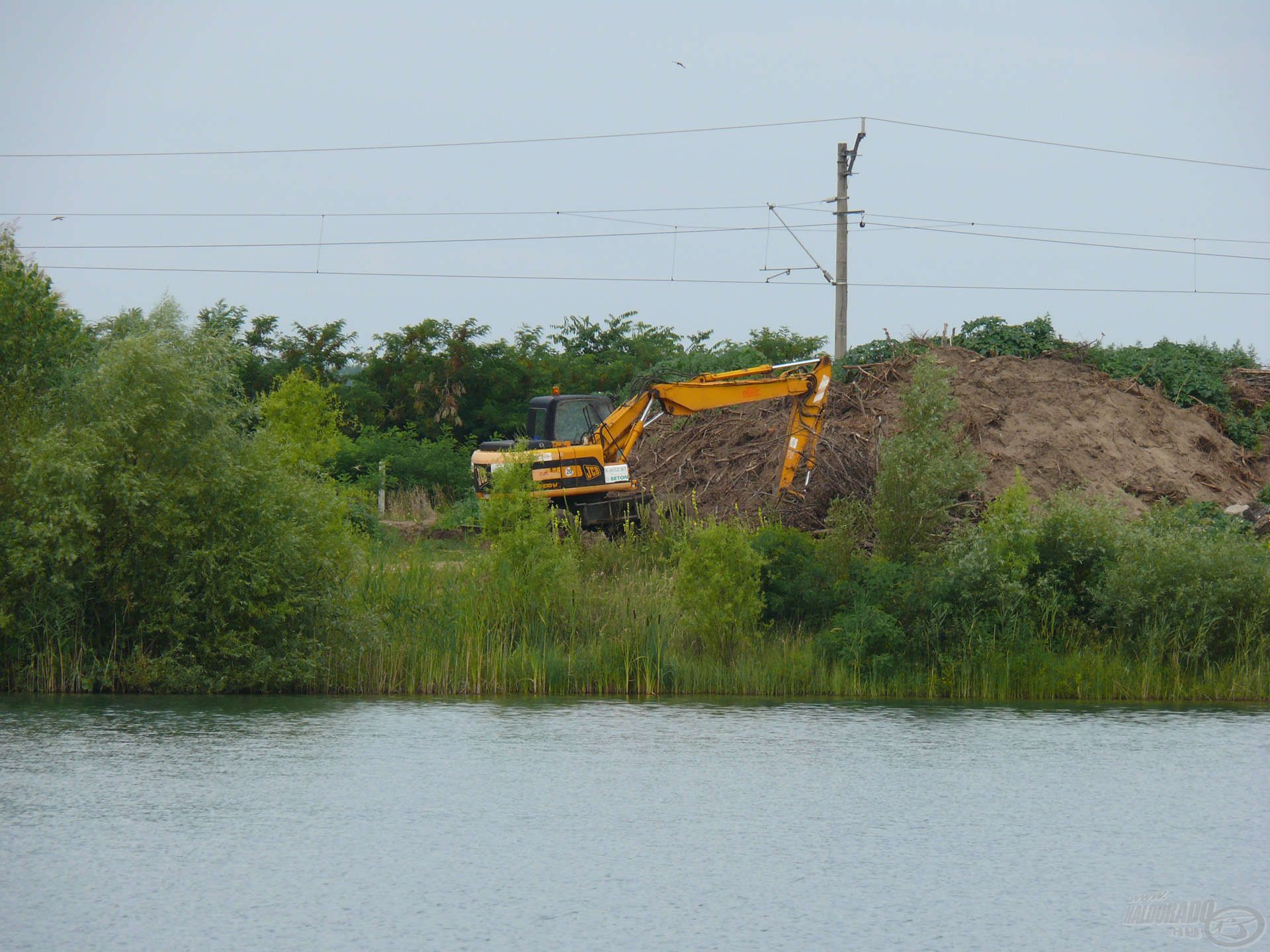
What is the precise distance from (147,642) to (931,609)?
9.58 meters

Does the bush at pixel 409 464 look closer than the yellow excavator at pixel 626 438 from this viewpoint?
No

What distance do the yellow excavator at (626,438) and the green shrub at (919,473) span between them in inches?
176

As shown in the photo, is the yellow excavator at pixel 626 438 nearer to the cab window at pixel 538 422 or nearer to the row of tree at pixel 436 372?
the cab window at pixel 538 422

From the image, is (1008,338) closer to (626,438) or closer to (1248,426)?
(1248,426)

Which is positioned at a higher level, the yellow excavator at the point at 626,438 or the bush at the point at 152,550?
the yellow excavator at the point at 626,438

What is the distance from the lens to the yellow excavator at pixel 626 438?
23625mm

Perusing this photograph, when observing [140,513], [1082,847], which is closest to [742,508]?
[140,513]

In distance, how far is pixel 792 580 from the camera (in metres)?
18.9

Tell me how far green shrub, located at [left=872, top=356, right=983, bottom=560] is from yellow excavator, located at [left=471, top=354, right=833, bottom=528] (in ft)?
14.7

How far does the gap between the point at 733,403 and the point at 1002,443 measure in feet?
18.9

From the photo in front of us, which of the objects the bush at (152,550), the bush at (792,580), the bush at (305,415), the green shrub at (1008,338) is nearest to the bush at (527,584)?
the bush at (152,550)

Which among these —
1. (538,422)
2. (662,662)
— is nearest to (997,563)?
(662,662)

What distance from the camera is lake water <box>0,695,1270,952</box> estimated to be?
8297 millimetres

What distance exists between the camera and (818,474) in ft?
80.8
